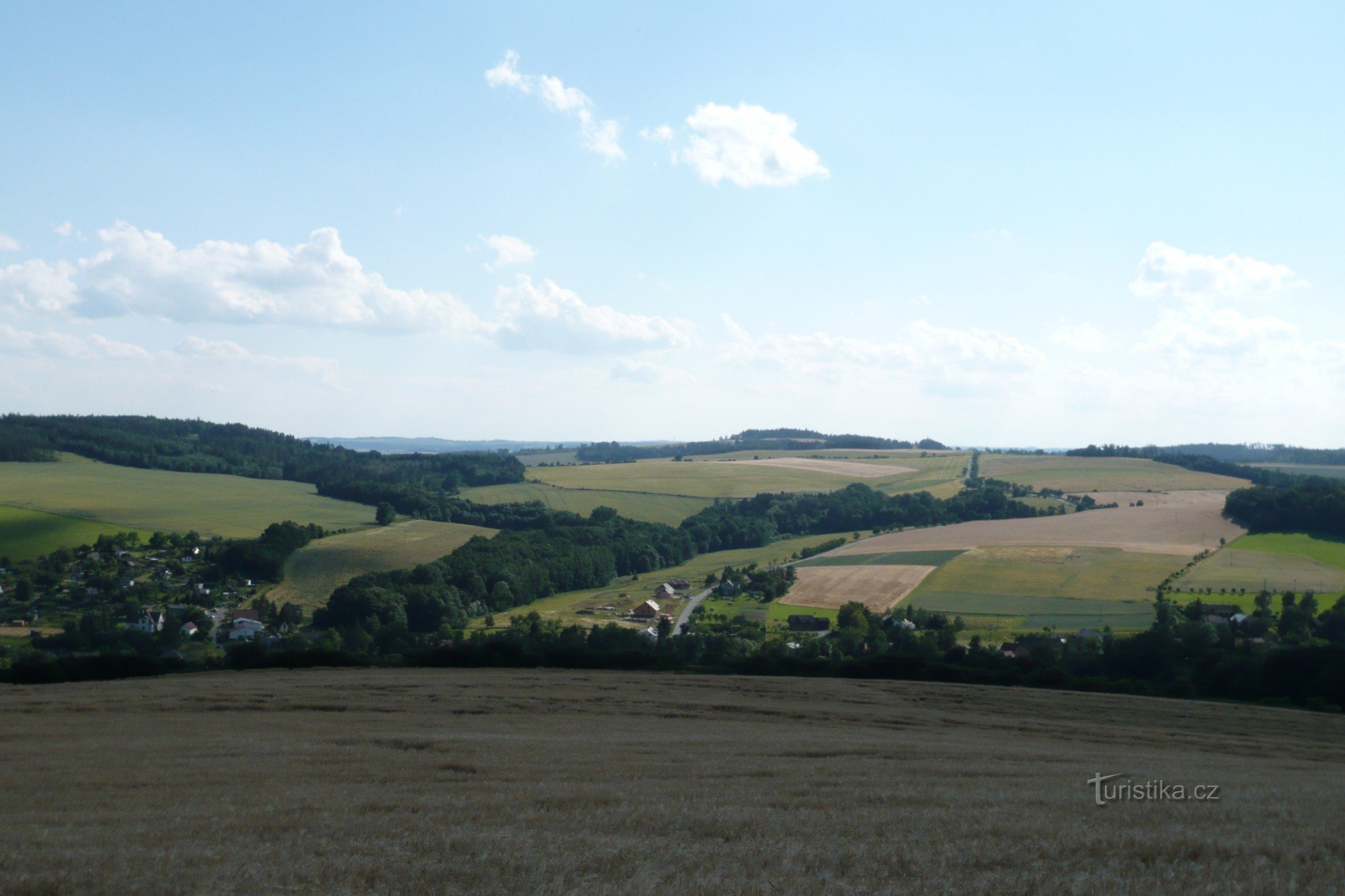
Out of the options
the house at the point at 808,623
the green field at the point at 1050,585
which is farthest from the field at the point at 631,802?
the house at the point at 808,623

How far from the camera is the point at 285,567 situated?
76625 mm

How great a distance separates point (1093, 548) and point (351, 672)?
68.3 meters

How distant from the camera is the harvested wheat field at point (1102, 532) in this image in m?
79.6

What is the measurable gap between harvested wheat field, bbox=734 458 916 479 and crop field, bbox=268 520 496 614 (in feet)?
274

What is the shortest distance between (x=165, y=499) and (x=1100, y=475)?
5491 inches

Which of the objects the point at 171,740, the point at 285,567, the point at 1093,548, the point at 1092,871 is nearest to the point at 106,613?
the point at 285,567

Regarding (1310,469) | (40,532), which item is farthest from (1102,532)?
(1310,469)

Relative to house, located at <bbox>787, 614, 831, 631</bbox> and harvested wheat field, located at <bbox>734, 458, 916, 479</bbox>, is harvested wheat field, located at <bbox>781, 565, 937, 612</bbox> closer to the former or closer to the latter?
house, located at <bbox>787, 614, 831, 631</bbox>

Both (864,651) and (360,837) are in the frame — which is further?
(864,651)

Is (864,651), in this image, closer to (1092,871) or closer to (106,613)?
(1092,871)

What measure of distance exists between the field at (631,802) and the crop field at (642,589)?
4664 centimetres

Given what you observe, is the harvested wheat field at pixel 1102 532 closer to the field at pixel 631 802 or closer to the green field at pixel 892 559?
the green field at pixel 892 559

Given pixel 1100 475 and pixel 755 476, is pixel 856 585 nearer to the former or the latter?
pixel 755 476

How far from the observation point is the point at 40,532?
7656 cm
